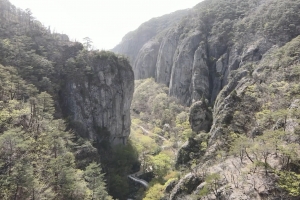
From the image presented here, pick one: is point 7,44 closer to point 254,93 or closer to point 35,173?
point 35,173

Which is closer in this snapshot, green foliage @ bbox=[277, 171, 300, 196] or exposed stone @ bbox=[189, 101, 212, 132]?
green foliage @ bbox=[277, 171, 300, 196]

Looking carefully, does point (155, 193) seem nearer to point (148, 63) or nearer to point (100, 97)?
point (100, 97)

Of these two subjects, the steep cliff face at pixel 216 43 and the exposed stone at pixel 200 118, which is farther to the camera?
the steep cliff face at pixel 216 43

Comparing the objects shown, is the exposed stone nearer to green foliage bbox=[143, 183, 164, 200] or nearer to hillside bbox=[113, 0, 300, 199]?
hillside bbox=[113, 0, 300, 199]

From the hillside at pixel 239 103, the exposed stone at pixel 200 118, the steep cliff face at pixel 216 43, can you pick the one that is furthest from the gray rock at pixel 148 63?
the exposed stone at pixel 200 118

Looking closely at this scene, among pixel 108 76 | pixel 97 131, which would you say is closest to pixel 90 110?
pixel 97 131

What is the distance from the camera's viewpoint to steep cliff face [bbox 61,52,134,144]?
61281 millimetres

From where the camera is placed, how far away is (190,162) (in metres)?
45.4

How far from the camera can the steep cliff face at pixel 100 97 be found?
61.3 metres

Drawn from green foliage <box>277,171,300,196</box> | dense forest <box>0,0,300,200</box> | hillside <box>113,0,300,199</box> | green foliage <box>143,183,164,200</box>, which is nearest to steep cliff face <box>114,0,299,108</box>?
hillside <box>113,0,300,199</box>

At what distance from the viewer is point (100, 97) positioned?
6606 centimetres

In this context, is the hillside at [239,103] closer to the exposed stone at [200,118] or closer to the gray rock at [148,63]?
the exposed stone at [200,118]

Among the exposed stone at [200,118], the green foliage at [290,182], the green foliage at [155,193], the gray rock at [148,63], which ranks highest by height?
the gray rock at [148,63]

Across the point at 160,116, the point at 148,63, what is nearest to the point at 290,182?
the point at 160,116
